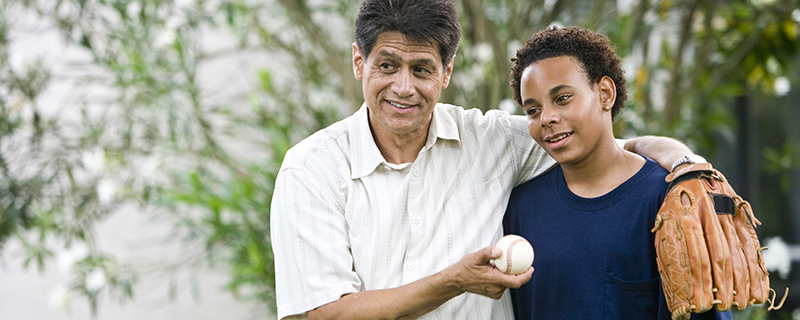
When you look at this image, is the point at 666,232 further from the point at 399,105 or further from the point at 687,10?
the point at 687,10

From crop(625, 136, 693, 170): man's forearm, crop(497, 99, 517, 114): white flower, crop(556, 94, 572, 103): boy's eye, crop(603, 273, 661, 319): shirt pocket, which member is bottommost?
crop(603, 273, 661, 319): shirt pocket

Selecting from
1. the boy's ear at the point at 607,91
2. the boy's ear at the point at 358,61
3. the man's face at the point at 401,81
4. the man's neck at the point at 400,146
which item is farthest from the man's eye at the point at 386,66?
the boy's ear at the point at 607,91

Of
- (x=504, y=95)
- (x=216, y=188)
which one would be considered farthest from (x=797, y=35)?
(x=216, y=188)

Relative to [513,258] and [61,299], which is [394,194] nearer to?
[513,258]

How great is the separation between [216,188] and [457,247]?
2.42m

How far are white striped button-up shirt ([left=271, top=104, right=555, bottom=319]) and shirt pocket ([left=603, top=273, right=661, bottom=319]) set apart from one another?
1.05 ft

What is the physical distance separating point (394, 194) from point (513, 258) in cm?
43

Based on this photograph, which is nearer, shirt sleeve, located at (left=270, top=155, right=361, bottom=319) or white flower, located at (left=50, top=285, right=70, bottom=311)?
shirt sleeve, located at (left=270, top=155, right=361, bottom=319)

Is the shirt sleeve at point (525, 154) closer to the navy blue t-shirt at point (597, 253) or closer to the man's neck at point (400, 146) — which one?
the navy blue t-shirt at point (597, 253)

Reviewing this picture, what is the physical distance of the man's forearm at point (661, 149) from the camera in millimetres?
1736

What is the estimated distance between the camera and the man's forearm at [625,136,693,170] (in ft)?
5.70

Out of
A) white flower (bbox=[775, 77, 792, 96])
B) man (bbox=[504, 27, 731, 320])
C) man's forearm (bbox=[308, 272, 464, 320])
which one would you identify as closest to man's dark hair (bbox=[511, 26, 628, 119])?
man (bbox=[504, 27, 731, 320])

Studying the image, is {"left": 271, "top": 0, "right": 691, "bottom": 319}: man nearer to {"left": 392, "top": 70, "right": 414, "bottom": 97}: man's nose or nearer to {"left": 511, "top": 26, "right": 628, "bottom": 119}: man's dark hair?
{"left": 392, "top": 70, "right": 414, "bottom": 97}: man's nose

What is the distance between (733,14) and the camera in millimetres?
3750
